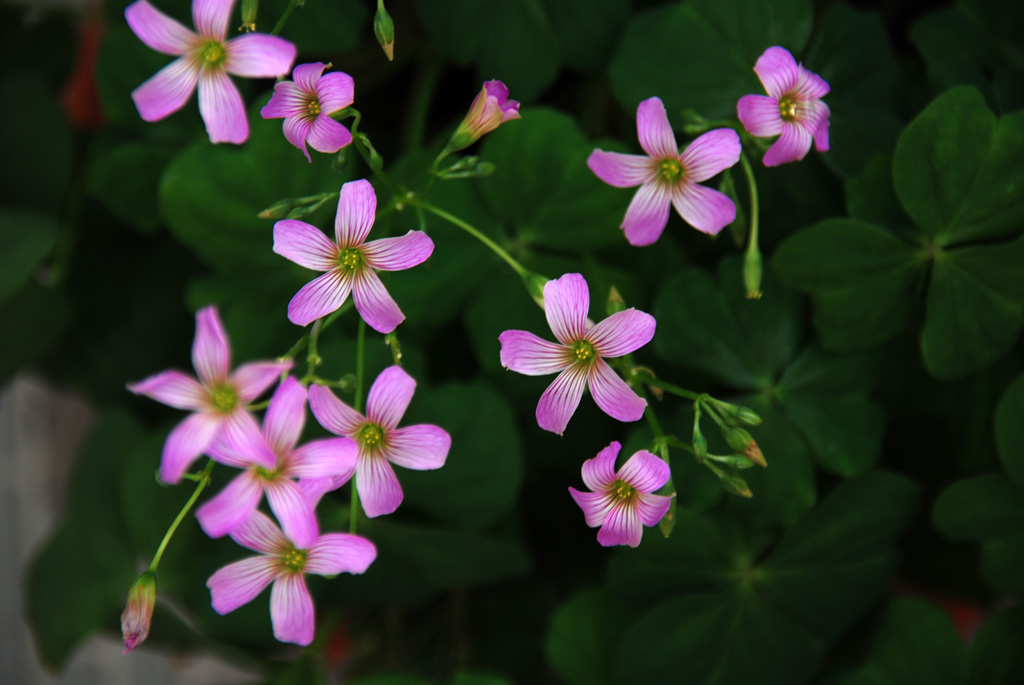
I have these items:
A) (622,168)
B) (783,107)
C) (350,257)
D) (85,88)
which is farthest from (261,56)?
(85,88)

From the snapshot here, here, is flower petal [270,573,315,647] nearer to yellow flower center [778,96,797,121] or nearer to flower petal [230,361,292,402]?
flower petal [230,361,292,402]

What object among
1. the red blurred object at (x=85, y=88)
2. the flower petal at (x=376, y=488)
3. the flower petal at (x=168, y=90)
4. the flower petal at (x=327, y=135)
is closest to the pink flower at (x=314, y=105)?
the flower petal at (x=327, y=135)

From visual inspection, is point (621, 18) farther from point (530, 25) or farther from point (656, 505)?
point (656, 505)

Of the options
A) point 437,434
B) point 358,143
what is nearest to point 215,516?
point 437,434

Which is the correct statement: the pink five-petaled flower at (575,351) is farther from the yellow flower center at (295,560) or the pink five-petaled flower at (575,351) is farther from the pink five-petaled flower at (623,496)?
the yellow flower center at (295,560)

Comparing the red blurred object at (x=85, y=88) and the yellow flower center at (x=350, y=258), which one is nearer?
the yellow flower center at (x=350, y=258)

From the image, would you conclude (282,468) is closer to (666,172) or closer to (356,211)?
(356,211)
